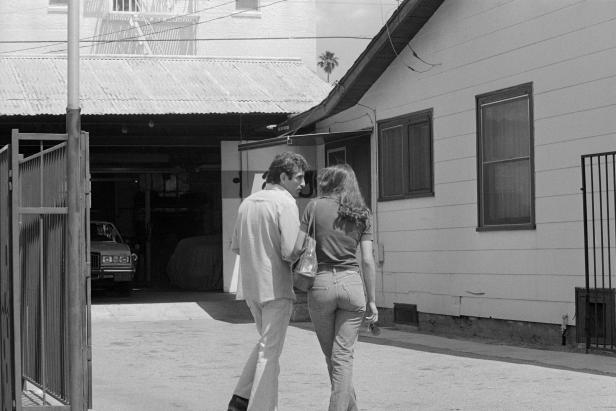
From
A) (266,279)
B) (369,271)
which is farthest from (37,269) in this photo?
(369,271)

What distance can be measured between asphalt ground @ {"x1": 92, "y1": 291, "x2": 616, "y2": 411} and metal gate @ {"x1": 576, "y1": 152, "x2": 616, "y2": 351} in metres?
0.45

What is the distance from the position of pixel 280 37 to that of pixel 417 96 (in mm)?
14843

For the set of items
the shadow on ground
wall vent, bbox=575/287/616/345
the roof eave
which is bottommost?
the shadow on ground

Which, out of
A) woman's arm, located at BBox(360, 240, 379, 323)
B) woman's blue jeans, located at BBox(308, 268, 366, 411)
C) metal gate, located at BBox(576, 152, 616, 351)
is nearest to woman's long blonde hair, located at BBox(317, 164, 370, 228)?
woman's arm, located at BBox(360, 240, 379, 323)

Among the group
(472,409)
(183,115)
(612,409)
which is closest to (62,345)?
(472,409)

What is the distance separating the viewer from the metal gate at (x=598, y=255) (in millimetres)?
11906

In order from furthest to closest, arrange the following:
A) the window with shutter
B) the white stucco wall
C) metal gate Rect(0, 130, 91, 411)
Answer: the window with shutter
the white stucco wall
metal gate Rect(0, 130, 91, 411)

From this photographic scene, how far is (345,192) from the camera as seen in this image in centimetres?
780

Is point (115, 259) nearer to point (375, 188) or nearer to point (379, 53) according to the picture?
point (375, 188)

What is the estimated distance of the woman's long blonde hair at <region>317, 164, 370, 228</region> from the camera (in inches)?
304

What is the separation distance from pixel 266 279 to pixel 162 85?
1443 cm

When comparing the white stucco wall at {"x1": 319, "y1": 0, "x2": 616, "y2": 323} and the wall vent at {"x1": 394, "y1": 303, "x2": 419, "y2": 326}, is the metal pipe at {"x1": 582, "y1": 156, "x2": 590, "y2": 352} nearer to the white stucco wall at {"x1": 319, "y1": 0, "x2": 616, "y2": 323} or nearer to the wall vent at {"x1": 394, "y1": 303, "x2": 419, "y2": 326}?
the white stucco wall at {"x1": 319, "y1": 0, "x2": 616, "y2": 323}

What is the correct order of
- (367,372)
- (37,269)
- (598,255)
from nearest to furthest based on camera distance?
(37,269) < (367,372) < (598,255)

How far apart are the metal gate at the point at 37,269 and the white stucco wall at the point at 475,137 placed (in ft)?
22.1
